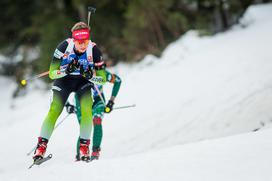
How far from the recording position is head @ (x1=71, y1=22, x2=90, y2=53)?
22.1 ft

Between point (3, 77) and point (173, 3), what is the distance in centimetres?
1056

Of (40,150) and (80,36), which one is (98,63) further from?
(40,150)

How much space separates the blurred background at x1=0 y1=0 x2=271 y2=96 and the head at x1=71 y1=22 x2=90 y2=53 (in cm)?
962

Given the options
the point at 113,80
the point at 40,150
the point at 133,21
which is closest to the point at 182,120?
the point at 113,80

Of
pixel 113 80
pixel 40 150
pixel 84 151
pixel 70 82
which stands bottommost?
pixel 84 151

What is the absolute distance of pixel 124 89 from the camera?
575 inches

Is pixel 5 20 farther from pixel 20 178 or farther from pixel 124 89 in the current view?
pixel 20 178

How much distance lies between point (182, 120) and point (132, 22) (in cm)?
667

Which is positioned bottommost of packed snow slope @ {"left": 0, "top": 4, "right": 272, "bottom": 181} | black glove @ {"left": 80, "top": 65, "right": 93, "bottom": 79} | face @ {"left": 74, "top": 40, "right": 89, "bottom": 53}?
packed snow slope @ {"left": 0, "top": 4, "right": 272, "bottom": 181}

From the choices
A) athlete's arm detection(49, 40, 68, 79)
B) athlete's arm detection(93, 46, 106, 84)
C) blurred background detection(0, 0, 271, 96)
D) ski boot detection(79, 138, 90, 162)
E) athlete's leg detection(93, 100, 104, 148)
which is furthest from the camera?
blurred background detection(0, 0, 271, 96)

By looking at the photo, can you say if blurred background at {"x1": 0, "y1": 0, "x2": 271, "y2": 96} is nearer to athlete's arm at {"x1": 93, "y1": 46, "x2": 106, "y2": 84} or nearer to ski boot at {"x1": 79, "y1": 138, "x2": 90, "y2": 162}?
athlete's arm at {"x1": 93, "y1": 46, "x2": 106, "y2": 84}

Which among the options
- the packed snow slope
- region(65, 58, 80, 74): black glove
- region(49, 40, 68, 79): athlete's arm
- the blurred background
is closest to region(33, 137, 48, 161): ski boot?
the packed snow slope

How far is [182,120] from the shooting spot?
36.3ft

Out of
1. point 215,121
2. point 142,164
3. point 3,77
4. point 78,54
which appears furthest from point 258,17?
point 3,77
